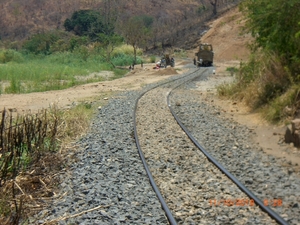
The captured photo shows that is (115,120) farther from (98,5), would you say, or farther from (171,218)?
(98,5)

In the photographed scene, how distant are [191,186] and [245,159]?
223 cm

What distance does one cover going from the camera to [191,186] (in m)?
8.20

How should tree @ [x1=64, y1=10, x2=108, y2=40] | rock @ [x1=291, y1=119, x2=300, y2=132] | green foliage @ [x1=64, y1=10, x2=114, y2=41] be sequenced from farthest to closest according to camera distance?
tree @ [x1=64, y1=10, x2=108, y2=40], green foliage @ [x1=64, y1=10, x2=114, y2=41], rock @ [x1=291, y1=119, x2=300, y2=132]

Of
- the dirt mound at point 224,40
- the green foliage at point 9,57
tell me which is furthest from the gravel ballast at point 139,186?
the dirt mound at point 224,40

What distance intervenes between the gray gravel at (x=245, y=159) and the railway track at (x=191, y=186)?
282 millimetres

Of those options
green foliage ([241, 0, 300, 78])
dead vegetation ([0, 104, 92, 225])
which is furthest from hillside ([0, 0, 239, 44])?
dead vegetation ([0, 104, 92, 225])

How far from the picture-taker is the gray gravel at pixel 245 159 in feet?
24.3

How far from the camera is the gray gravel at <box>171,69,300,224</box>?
740 cm

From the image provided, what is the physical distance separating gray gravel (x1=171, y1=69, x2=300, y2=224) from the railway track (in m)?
0.28

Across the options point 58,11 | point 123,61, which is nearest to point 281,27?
point 123,61

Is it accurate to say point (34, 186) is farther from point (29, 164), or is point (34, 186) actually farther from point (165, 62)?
point (165, 62)

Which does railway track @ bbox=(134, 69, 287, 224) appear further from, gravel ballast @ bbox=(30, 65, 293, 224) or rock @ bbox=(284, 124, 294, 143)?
rock @ bbox=(284, 124, 294, 143)

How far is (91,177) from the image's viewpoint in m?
8.84

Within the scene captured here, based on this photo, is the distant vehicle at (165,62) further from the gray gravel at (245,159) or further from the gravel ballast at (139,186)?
the gravel ballast at (139,186)
